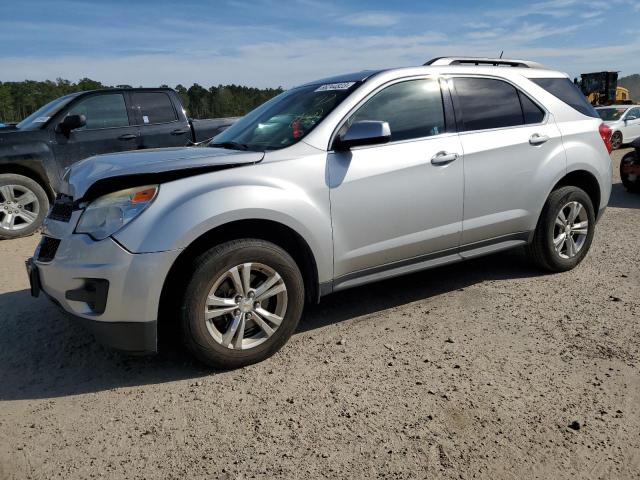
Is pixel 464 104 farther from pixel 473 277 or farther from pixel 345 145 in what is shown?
pixel 473 277

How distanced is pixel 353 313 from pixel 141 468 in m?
2.01

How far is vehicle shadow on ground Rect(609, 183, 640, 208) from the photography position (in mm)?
7816

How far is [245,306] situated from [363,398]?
857 millimetres

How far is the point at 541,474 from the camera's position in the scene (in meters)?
2.12

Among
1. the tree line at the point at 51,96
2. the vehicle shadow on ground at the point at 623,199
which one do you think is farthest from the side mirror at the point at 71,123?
the tree line at the point at 51,96

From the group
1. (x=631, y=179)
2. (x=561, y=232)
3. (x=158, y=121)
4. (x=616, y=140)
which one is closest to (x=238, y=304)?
(x=561, y=232)

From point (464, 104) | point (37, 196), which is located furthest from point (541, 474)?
point (37, 196)

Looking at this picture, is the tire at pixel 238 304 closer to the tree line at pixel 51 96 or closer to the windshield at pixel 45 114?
the windshield at pixel 45 114

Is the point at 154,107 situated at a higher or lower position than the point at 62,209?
higher

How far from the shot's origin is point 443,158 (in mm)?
3650

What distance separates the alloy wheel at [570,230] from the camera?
4473 millimetres

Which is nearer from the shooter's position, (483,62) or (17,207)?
(483,62)

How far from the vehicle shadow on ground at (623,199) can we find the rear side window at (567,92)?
3828 millimetres

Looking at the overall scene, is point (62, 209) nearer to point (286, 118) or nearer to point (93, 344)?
point (93, 344)
